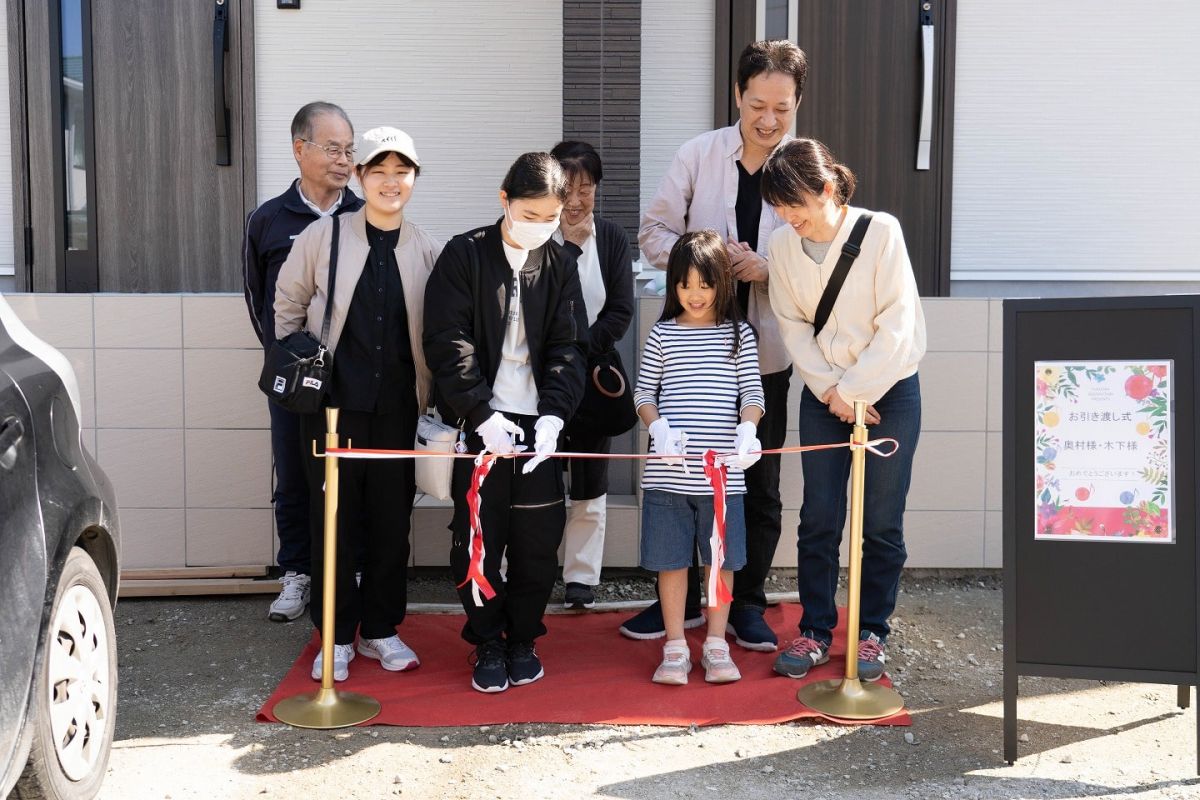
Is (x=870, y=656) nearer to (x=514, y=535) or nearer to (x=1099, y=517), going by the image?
(x=1099, y=517)

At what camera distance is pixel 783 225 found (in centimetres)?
436

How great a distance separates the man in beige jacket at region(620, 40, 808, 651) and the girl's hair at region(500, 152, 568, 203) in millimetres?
758

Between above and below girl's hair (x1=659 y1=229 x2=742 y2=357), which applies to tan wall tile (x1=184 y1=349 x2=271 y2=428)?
below

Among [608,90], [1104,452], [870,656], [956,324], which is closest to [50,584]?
[870,656]

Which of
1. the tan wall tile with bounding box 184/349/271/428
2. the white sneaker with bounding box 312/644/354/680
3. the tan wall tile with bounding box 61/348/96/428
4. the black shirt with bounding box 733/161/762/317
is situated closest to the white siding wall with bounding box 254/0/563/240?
the tan wall tile with bounding box 184/349/271/428

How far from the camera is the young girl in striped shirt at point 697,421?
162 inches

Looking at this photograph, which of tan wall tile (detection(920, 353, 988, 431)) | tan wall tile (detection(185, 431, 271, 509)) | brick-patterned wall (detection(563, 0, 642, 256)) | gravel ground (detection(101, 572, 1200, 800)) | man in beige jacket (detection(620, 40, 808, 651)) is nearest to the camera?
gravel ground (detection(101, 572, 1200, 800))

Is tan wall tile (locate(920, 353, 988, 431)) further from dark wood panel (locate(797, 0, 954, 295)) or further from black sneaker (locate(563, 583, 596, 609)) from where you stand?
black sneaker (locate(563, 583, 596, 609))

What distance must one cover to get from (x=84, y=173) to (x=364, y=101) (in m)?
1.49

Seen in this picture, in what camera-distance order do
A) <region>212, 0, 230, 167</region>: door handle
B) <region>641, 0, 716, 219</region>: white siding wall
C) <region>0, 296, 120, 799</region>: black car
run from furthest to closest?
<region>641, 0, 716, 219</region>: white siding wall < <region>212, 0, 230, 167</region>: door handle < <region>0, 296, 120, 799</region>: black car

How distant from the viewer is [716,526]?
3.96 m

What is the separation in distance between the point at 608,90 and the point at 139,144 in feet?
7.97

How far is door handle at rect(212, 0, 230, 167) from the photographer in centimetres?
588

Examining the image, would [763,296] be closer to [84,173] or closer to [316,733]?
[316,733]
